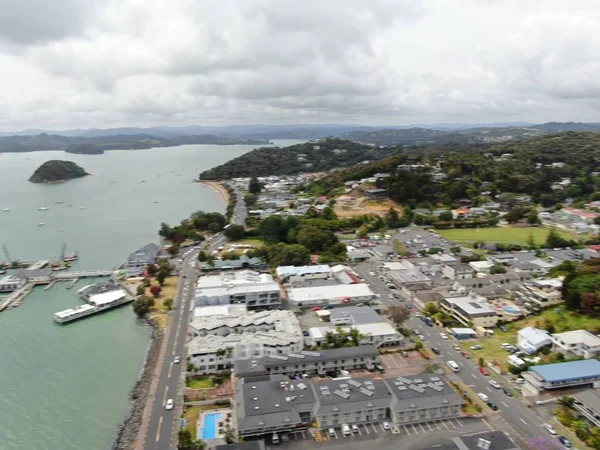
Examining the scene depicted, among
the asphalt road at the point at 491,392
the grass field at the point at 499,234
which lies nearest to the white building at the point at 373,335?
the asphalt road at the point at 491,392

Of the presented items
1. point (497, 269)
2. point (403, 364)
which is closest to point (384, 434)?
point (403, 364)

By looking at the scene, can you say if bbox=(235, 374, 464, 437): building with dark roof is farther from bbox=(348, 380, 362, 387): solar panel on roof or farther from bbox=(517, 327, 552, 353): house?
bbox=(517, 327, 552, 353): house

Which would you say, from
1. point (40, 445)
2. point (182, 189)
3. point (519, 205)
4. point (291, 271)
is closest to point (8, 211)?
point (182, 189)

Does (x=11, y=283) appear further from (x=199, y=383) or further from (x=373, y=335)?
(x=373, y=335)

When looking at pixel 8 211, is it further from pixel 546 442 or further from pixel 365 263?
pixel 546 442

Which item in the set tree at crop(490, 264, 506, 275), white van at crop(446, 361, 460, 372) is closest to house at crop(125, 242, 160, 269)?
white van at crop(446, 361, 460, 372)

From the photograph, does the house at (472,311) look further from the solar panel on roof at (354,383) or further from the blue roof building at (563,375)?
the solar panel on roof at (354,383)
